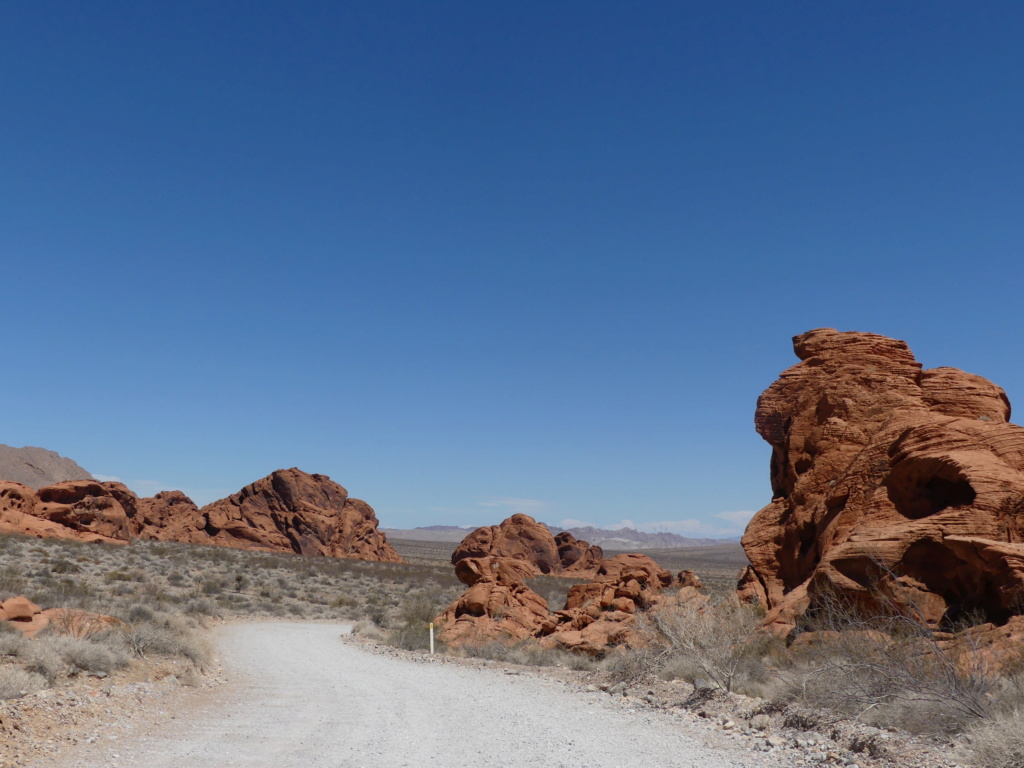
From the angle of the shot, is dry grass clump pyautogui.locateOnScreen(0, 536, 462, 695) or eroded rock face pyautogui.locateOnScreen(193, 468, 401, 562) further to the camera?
eroded rock face pyautogui.locateOnScreen(193, 468, 401, 562)

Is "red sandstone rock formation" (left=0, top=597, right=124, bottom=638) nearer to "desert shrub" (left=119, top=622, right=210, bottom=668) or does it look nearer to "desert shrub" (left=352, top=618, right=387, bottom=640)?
"desert shrub" (left=119, top=622, right=210, bottom=668)

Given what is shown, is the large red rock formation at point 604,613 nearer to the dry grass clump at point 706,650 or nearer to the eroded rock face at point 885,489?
the dry grass clump at point 706,650

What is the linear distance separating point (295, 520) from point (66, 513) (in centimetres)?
1883

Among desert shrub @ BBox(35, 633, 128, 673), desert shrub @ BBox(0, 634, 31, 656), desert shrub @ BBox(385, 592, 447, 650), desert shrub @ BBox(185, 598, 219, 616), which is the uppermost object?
desert shrub @ BBox(0, 634, 31, 656)

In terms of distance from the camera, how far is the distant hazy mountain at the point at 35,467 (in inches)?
5207

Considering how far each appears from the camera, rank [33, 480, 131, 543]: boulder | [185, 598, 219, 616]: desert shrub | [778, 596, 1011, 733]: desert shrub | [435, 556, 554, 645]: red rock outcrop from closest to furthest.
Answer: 1. [778, 596, 1011, 733]: desert shrub
2. [435, 556, 554, 645]: red rock outcrop
3. [185, 598, 219, 616]: desert shrub
4. [33, 480, 131, 543]: boulder

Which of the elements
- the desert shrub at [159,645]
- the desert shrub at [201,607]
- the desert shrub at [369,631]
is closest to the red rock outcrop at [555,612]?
the desert shrub at [369,631]

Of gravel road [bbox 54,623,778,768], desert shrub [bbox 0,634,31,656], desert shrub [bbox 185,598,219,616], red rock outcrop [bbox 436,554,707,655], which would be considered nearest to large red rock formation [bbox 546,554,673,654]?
red rock outcrop [bbox 436,554,707,655]

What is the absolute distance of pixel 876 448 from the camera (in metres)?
13.6

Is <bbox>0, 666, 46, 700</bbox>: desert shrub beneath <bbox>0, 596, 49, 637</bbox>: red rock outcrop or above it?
beneath

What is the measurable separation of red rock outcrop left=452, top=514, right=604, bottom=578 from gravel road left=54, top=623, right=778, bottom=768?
46469 mm

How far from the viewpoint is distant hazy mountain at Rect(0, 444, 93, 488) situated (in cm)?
13225

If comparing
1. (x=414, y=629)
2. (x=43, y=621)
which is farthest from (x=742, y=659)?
(x=43, y=621)

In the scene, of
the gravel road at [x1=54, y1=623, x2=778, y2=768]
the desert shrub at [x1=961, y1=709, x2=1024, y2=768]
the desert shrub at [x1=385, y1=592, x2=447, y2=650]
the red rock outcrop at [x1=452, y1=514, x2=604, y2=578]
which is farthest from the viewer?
the red rock outcrop at [x1=452, y1=514, x2=604, y2=578]
